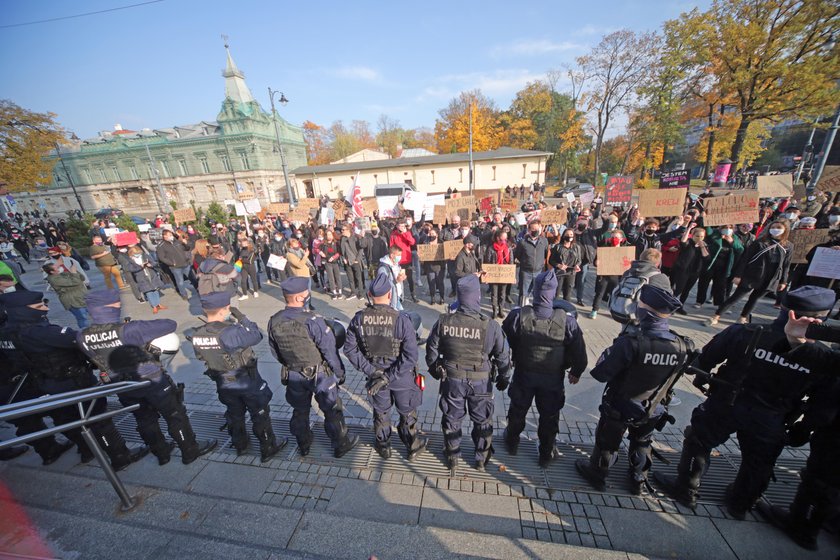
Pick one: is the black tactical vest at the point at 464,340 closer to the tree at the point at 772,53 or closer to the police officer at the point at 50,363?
the police officer at the point at 50,363

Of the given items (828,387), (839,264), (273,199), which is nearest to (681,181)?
(839,264)

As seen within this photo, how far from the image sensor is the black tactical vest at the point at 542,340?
3066 mm

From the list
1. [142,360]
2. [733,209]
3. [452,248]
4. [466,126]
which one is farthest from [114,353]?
[466,126]

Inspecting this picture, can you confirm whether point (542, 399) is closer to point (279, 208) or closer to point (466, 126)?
point (279, 208)

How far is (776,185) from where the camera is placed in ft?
29.5

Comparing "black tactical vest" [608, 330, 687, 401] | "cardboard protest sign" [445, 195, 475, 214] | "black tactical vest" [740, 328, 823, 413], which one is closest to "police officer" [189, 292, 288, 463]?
"black tactical vest" [608, 330, 687, 401]

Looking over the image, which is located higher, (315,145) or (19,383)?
(315,145)

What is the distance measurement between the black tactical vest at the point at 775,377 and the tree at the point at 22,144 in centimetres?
2645

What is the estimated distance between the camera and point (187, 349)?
263 inches

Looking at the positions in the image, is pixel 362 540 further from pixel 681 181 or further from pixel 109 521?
pixel 681 181

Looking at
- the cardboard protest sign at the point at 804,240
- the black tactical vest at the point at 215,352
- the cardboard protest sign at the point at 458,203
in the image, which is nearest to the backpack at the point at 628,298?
the cardboard protest sign at the point at 804,240

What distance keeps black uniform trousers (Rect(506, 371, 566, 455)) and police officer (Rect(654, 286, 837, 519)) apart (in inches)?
44.1

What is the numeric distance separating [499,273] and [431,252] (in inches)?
73.7

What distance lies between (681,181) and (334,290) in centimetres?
1065
